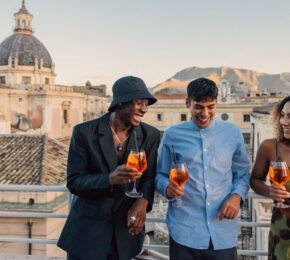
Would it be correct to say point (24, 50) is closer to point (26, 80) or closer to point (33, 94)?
point (26, 80)

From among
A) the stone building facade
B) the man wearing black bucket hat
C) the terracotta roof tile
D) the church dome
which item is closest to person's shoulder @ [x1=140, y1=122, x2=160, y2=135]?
the man wearing black bucket hat

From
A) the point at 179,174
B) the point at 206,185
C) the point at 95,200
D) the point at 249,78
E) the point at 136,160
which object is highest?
the point at 249,78

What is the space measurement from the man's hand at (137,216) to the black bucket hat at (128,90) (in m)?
0.80

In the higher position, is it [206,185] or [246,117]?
[246,117]

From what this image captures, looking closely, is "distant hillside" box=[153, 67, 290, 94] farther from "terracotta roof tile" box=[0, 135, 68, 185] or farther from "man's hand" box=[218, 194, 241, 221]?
"man's hand" box=[218, 194, 241, 221]

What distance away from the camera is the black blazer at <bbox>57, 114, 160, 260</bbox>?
2.47 meters

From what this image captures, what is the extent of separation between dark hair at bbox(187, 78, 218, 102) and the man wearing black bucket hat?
0.33 meters

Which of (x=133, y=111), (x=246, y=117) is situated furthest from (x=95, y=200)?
(x=246, y=117)

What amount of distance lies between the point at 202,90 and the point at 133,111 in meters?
0.57

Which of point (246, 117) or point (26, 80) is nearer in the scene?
point (246, 117)

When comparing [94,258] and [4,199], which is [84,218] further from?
[4,199]

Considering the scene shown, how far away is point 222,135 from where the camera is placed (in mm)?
2621

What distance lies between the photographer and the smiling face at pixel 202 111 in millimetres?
2547

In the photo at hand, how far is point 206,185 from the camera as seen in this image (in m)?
2.51
